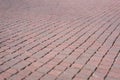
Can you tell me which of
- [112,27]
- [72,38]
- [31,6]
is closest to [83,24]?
[112,27]

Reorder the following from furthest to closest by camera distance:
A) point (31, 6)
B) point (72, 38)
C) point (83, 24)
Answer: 1. point (31, 6)
2. point (83, 24)
3. point (72, 38)

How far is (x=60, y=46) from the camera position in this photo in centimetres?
499

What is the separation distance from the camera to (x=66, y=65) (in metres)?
3.99

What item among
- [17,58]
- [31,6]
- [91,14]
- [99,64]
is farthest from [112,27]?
[31,6]

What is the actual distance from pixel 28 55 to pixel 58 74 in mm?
1057

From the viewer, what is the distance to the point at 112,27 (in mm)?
6543

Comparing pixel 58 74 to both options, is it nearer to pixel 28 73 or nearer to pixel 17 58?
pixel 28 73

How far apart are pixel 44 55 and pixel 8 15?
15.0 ft

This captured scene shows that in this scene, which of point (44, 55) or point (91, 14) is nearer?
point (44, 55)

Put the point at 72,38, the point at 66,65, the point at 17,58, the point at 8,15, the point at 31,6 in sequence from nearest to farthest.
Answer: the point at 66,65 < the point at 17,58 < the point at 72,38 < the point at 8,15 < the point at 31,6

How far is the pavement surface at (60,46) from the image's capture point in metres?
3.73

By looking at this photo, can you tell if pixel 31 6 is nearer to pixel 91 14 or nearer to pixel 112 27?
pixel 91 14

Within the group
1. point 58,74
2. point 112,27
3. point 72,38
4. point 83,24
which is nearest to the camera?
point 58,74

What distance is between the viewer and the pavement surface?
147 inches
